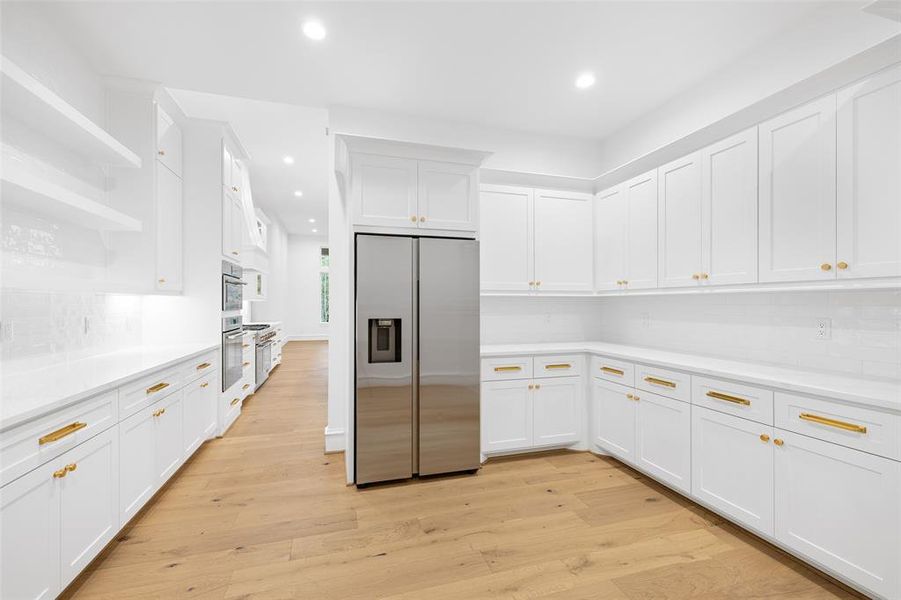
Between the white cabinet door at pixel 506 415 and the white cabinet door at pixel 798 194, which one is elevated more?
the white cabinet door at pixel 798 194

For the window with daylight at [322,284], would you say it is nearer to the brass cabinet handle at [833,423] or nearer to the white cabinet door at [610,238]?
the white cabinet door at [610,238]

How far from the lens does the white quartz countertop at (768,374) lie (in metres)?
1.71

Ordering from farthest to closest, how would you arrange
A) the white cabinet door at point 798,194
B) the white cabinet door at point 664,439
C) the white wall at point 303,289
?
the white wall at point 303,289 < the white cabinet door at point 664,439 < the white cabinet door at point 798,194

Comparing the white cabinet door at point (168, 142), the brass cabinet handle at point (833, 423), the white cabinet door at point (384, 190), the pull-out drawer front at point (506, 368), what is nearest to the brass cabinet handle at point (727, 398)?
the brass cabinet handle at point (833, 423)

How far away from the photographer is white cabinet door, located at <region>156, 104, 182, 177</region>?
10.3 feet

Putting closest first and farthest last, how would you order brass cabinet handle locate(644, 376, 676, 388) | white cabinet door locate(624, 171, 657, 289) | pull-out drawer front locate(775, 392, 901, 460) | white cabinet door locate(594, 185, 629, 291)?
pull-out drawer front locate(775, 392, 901, 460) → brass cabinet handle locate(644, 376, 676, 388) → white cabinet door locate(624, 171, 657, 289) → white cabinet door locate(594, 185, 629, 291)

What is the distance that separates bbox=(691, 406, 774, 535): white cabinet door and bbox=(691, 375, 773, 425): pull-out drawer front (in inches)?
1.5

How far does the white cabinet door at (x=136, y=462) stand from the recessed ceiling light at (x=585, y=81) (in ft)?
12.2

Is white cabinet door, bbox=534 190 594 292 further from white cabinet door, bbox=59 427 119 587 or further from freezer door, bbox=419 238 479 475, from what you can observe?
white cabinet door, bbox=59 427 119 587

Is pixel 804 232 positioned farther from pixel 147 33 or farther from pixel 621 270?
pixel 147 33

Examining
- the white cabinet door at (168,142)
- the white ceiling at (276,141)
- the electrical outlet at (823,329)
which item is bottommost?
A: the electrical outlet at (823,329)

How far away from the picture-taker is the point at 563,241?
367 cm

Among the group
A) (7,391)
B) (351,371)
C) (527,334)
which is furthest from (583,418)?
(7,391)

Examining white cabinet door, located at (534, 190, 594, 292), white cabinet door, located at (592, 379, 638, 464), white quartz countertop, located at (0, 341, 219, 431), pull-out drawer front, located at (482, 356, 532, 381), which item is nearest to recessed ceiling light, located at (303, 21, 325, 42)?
white cabinet door, located at (534, 190, 594, 292)
